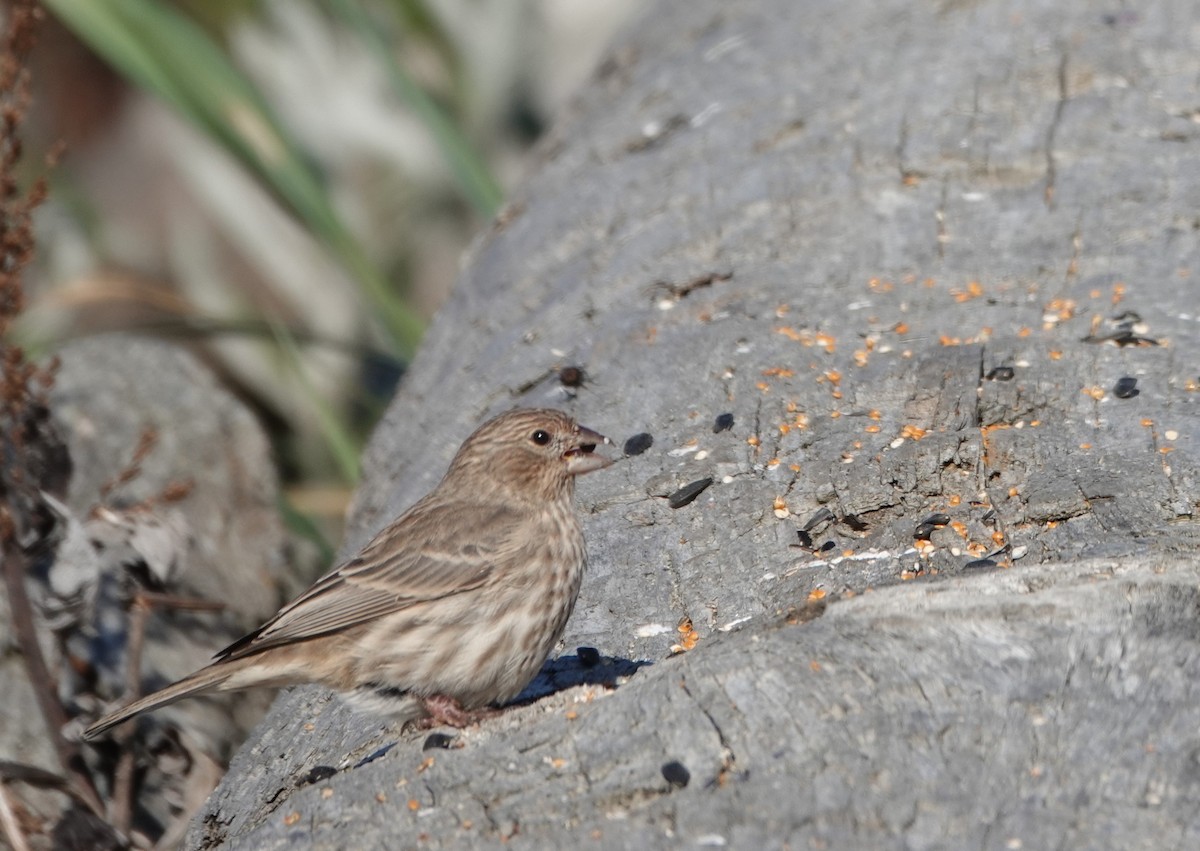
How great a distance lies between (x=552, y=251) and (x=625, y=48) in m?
1.70

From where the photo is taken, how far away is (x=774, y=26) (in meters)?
6.00

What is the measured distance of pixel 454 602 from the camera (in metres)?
4.03

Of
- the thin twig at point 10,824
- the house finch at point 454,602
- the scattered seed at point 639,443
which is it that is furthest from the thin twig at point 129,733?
the scattered seed at point 639,443

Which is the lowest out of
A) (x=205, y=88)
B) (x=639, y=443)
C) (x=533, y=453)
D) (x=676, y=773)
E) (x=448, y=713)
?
(x=676, y=773)

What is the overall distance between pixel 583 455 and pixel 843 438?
26.2 inches

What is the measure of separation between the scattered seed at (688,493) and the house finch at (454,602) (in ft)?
0.81

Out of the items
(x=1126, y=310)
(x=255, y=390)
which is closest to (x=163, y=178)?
(x=255, y=390)

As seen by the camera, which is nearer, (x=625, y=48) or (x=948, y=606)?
(x=948, y=606)

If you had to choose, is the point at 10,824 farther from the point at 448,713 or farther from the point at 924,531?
the point at 924,531

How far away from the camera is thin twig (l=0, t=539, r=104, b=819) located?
468cm

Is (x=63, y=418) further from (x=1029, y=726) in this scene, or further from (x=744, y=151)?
(x=1029, y=726)

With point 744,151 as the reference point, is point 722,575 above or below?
below

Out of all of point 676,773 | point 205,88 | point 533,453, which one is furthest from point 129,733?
point 676,773

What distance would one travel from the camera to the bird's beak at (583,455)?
421 cm
